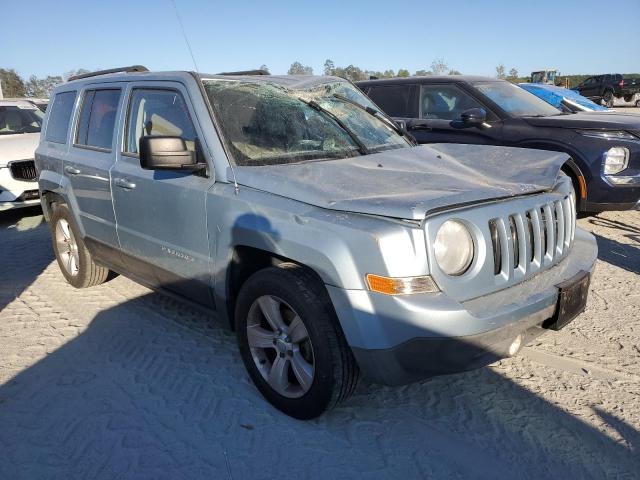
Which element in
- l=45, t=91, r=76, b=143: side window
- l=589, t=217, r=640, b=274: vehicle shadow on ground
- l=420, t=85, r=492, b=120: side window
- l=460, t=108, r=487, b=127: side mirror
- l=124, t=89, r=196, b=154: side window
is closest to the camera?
l=124, t=89, r=196, b=154: side window

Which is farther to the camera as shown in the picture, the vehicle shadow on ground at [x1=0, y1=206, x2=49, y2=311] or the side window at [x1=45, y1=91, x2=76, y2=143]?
the vehicle shadow on ground at [x1=0, y1=206, x2=49, y2=311]

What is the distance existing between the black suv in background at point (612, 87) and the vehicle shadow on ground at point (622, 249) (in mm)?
25777

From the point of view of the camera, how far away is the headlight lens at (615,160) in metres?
5.54

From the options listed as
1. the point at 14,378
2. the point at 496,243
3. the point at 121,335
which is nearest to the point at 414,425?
the point at 496,243

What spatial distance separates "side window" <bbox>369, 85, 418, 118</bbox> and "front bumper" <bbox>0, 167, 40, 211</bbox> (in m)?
5.23

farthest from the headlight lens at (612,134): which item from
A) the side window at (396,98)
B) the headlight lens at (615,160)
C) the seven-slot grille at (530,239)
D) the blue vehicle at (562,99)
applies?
the seven-slot grille at (530,239)

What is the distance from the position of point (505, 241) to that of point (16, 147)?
7.83 meters

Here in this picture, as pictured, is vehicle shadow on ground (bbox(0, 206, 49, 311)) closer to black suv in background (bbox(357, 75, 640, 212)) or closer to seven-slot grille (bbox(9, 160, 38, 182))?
seven-slot grille (bbox(9, 160, 38, 182))

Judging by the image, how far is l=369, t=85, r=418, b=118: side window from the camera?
698 cm

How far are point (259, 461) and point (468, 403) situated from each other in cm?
119

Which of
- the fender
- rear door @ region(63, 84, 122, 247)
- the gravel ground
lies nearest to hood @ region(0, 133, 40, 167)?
rear door @ region(63, 84, 122, 247)

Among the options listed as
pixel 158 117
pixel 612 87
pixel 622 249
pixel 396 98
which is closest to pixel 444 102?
pixel 396 98

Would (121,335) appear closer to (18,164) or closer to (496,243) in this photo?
(496,243)

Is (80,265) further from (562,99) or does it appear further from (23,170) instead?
(562,99)
